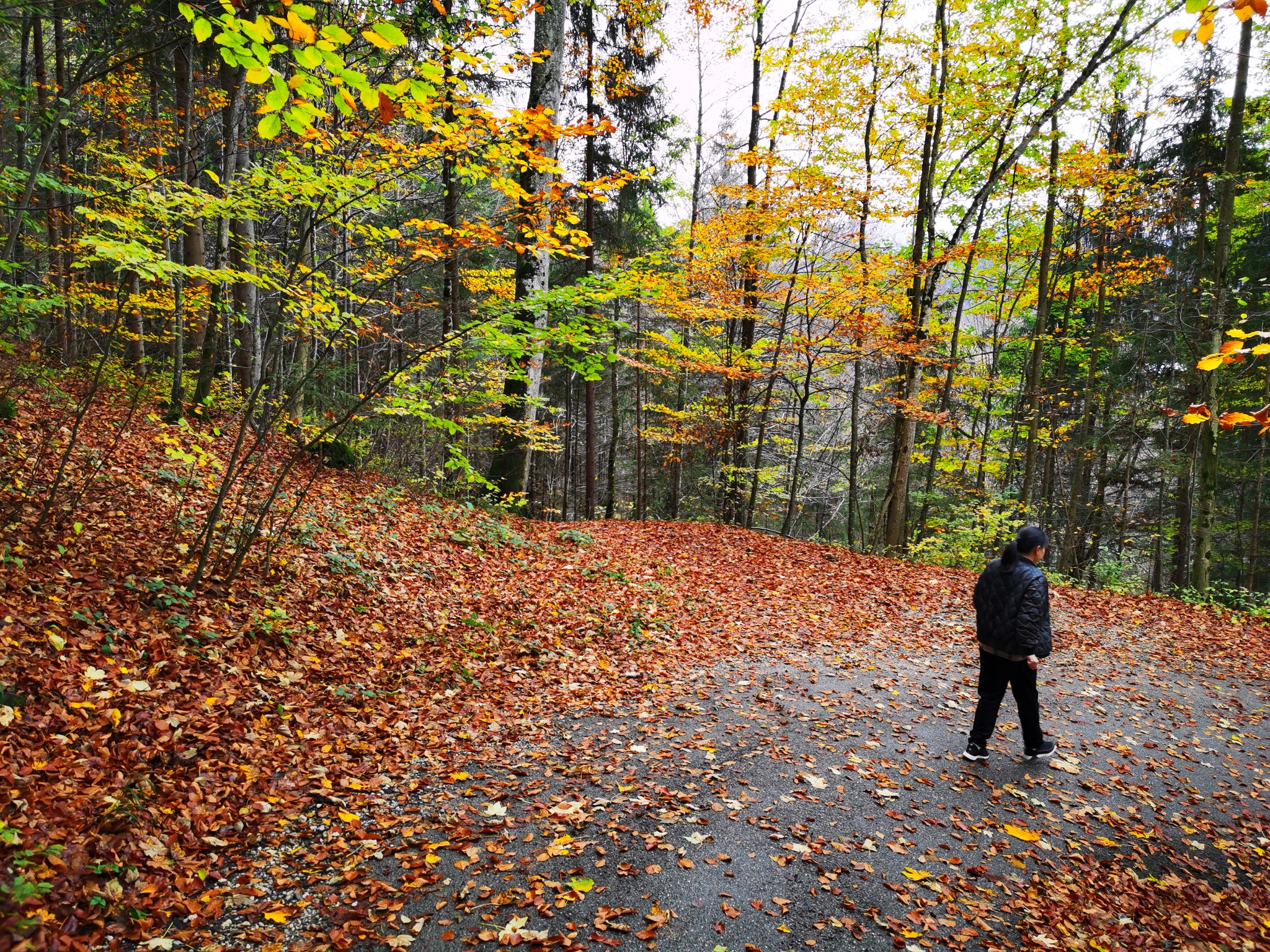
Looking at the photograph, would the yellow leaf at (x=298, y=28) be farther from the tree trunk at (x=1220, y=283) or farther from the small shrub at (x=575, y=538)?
the tree trunk at (x=1220, y=283)

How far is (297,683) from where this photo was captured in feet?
15.6

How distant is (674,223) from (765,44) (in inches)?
309

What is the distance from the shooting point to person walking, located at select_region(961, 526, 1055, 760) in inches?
183

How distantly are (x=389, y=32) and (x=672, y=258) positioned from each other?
15.7 metres

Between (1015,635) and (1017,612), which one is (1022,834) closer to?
(1015,635)

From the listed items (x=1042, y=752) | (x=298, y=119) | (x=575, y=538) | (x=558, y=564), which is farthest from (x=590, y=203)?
(x=1042, y=752)

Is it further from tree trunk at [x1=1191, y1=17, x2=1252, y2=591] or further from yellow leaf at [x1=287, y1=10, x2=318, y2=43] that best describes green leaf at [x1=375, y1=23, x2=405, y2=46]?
tree trunk at [x1=1191, y1=17, x2=1252, y2=591]

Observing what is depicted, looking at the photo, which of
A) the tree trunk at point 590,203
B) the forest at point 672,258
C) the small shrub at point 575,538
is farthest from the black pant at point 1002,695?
the tree trunk at point 590,203

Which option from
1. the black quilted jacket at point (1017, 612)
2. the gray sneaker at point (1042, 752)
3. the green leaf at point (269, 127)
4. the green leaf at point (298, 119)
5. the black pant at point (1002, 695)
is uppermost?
the green leaf at point (298, 119)

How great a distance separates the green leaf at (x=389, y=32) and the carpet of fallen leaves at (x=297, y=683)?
10.9 feet

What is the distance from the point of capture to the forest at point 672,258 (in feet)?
19.1

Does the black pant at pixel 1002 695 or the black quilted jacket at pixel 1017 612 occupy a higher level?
the black quilted jacket at pixel 1017 612

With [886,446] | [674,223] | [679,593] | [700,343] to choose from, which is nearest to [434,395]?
[679,593]

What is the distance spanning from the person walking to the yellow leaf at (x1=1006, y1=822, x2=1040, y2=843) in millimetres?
845
